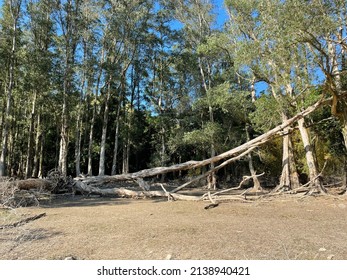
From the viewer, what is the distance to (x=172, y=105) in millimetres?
23516

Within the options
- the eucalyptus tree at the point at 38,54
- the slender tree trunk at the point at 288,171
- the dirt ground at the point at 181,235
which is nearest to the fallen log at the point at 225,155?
the slender tree trunk at the point at 288,171

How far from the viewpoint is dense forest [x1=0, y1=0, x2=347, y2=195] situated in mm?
12867

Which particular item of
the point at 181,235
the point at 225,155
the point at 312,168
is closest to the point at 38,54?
the point at 225,155

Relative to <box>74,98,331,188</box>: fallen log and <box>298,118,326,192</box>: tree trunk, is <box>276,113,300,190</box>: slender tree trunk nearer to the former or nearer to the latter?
<box>298,118,326,192</box>: tree trunk

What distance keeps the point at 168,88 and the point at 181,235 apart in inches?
778

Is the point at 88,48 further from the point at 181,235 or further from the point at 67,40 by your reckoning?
the point at 181,235

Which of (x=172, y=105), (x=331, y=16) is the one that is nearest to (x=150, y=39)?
(x=172, y=105)

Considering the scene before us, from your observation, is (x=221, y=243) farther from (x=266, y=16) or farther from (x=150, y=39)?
(x=150, y=39)

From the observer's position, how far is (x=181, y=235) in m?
4.86

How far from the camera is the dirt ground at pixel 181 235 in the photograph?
3828mm

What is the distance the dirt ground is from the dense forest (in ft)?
18.5

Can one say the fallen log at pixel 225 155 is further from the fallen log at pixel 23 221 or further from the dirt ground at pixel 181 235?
the fallen log at pixel 23 221

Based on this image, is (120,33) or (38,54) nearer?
(38,54)
